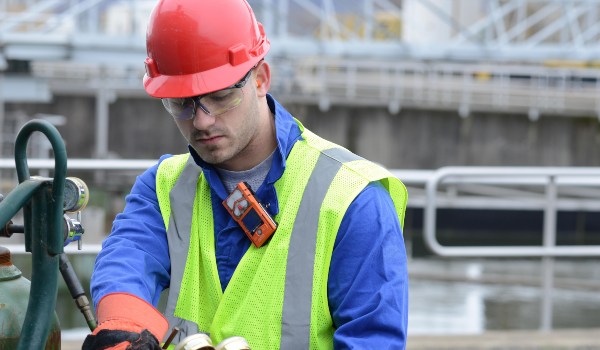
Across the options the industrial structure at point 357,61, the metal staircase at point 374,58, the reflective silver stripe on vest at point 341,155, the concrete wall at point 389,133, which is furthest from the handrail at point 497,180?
the concrete wall at point 389,133

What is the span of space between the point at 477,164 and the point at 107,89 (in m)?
8.81

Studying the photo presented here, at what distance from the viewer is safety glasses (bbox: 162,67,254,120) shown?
95.6 inches

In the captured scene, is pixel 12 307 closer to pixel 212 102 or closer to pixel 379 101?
pixel 212 102

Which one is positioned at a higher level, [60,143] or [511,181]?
[60,143]

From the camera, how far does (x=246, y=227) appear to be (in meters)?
2.51

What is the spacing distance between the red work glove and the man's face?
361 millimetres

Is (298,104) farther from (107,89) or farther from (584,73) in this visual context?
(584,73)

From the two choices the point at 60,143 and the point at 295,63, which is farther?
the point at 295,63

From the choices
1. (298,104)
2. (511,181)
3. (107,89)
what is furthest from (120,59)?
(511,181)

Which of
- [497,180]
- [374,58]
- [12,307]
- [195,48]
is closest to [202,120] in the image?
[195,48]

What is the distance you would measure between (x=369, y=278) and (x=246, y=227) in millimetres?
317

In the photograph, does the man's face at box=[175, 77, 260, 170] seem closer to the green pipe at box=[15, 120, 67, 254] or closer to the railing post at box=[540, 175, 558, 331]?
the green pipe at box=[15, 120, 67, 254]

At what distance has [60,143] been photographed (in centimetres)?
228

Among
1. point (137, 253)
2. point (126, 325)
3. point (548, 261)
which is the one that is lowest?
point (548, 261)
